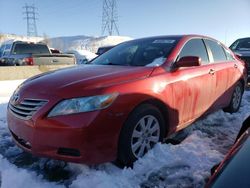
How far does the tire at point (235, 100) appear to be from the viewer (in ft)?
18.9

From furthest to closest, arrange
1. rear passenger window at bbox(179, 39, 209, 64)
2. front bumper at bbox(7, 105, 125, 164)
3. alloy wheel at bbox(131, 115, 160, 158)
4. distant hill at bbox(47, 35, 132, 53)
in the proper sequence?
distant hill at bbox(47, 35, 132, 53) < rear passenger window at bbox(179, 39, 209, 64) < alloy wheel at bbox(131, 115, 160, 158) < front bumper at bbox(7, 105, 125, 164)

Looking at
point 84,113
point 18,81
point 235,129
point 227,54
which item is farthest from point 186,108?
point 18,81

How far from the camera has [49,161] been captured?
142 inches

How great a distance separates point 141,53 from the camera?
433cm

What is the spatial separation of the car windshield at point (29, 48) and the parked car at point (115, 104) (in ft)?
30.0

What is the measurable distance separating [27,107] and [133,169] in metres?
1.31

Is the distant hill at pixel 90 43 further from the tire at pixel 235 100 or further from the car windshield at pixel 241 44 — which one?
the tire at pixel 235 100

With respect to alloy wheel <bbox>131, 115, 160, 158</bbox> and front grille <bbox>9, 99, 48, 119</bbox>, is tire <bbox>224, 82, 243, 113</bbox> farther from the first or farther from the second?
front grille <bbox>9, 99, 48, 119</bbox>

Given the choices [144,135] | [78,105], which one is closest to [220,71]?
[144,135]

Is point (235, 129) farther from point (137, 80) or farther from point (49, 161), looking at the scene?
point (49, 161)

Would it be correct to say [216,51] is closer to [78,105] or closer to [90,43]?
[78,105]

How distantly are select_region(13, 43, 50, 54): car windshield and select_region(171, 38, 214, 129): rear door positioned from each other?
9685mm

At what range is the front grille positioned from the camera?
3.13 m

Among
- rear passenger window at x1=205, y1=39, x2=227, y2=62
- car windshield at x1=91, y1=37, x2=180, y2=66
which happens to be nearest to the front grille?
car windshield at x1=91, y1=37, x2=180, y2=66
